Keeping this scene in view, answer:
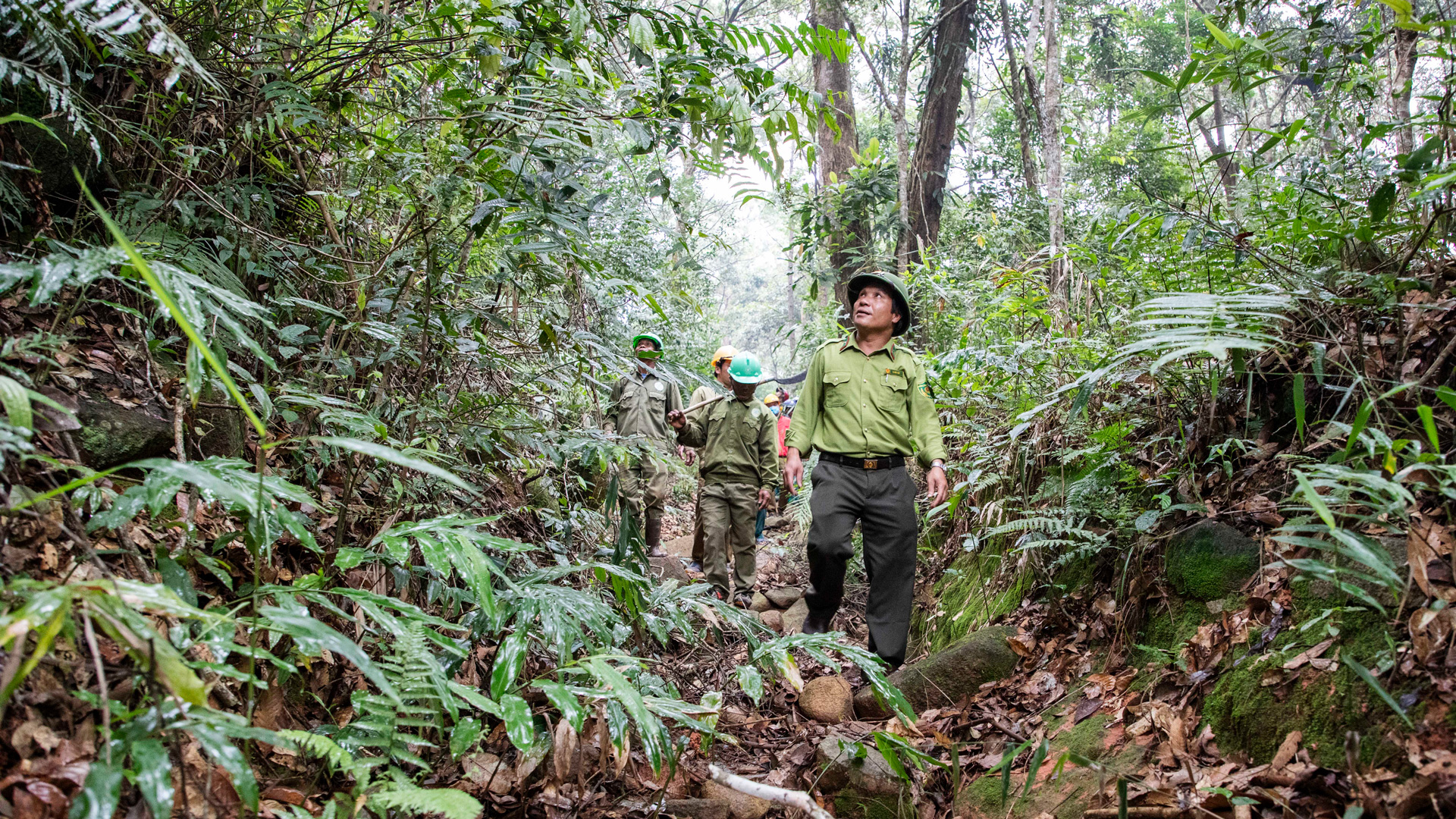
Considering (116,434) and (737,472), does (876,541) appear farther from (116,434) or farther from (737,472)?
(116,434)

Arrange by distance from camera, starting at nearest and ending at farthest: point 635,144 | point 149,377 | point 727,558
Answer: point 149,377, point 635,144, point 727,558

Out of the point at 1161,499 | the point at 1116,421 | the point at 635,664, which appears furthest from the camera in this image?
the point at 1116,421

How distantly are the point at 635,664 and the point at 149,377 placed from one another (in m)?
2.00

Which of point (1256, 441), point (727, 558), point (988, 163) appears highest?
point (988, 163)

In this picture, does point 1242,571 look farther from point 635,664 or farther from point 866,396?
point 635,664

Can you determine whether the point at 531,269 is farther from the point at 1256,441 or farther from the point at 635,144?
the point at 1256,441

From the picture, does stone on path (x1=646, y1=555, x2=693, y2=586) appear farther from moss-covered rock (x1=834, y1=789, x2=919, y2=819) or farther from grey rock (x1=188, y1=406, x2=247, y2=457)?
grey rock (x1=188, y1=406, x2=247, y2=457)

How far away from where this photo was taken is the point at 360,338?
3.23 metres

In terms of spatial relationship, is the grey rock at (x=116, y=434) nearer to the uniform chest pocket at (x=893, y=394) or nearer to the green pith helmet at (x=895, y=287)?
the uniform chest pocket at (x=893, y=394)

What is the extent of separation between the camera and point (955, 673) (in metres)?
3.73

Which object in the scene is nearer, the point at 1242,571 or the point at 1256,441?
the point at 1242,571

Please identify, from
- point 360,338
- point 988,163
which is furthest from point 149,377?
Answer: point 988,163

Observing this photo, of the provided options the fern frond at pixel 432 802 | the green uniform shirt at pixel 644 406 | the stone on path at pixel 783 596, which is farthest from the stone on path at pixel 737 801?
the green uniform shirt at pixel 644 406

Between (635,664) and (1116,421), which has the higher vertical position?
(1116,421)
